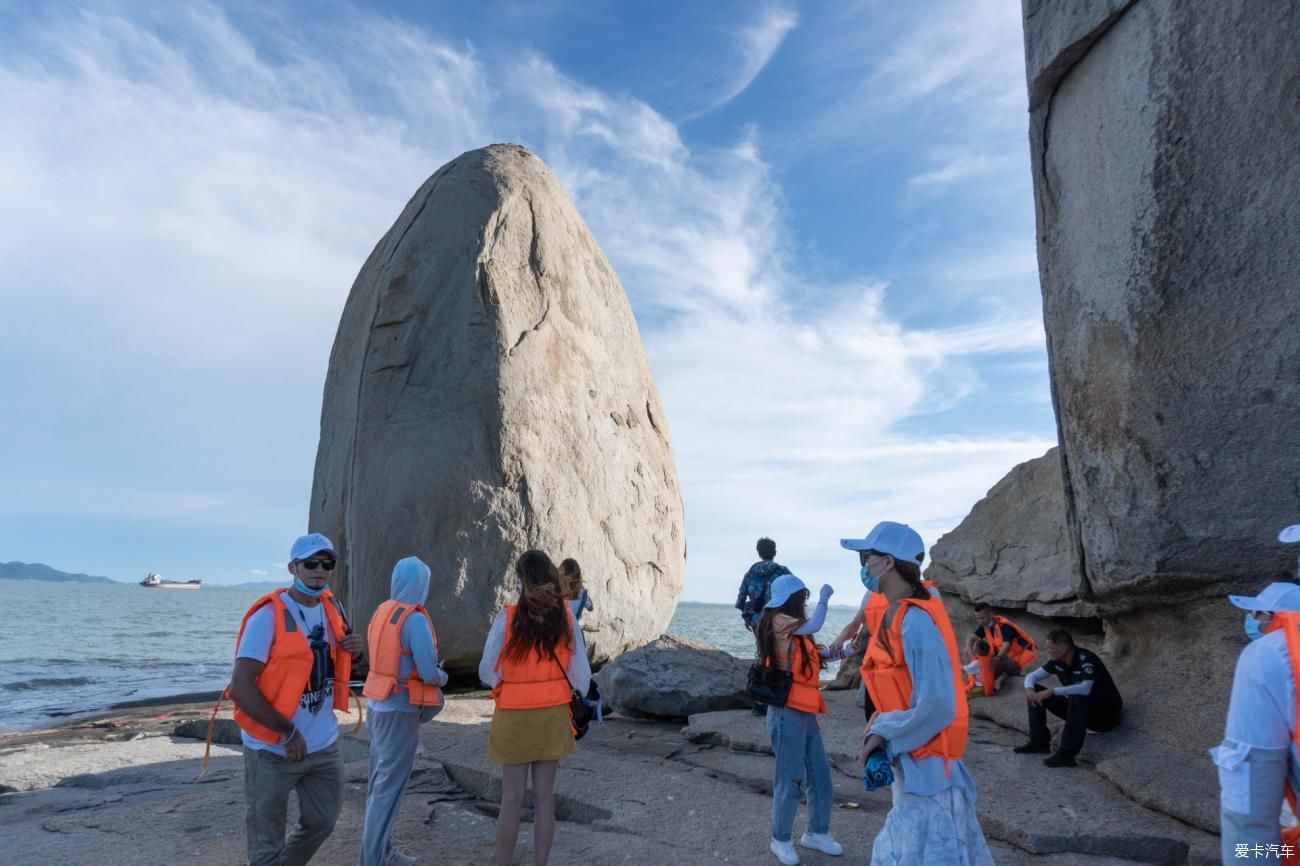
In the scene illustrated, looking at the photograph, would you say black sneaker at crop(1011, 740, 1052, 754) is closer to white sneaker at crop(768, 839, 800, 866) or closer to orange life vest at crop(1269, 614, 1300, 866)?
white sneaker at crop(768, 839, 800, 866)

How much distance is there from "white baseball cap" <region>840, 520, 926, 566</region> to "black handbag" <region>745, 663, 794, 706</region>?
1.85m

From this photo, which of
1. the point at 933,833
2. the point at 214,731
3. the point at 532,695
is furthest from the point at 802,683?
the point at 214,731

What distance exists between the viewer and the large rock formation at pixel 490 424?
36.0ft

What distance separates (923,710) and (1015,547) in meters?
7.34

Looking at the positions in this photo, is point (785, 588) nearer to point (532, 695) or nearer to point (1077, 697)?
point (532, 695)

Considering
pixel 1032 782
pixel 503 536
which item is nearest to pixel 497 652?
pixel 1032 782

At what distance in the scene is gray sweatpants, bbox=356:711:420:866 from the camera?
4.48 metres

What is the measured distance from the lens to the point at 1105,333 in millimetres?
6301

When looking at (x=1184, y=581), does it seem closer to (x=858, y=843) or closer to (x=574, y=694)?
(x=858, y=843)

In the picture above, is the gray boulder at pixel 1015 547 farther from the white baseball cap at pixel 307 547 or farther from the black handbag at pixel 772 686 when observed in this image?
the white baseball cap at pixel 307 547

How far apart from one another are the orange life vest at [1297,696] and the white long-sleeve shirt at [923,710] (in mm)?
1044

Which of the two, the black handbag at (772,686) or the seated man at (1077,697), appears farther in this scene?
the seated man at (1077,697)

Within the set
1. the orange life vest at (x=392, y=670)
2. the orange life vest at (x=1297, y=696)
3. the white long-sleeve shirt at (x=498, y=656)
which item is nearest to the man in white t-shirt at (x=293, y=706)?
the orange life vest at (x=392, y=670)

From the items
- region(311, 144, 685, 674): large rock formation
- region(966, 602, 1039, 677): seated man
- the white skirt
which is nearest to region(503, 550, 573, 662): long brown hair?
the white skirt
